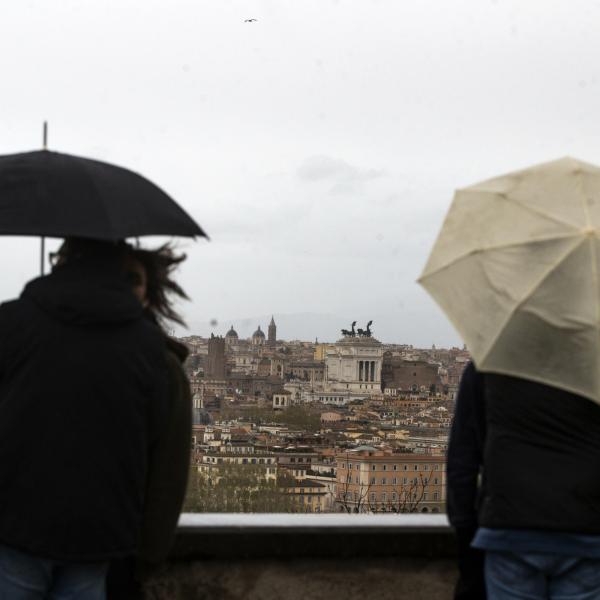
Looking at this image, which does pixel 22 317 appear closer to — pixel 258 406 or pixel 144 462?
pixel 144 462

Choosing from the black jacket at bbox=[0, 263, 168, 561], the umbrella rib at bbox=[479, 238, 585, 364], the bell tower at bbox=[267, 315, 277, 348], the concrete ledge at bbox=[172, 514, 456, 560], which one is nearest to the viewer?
the black jacket at bbox=[0, 263, 168, 561]

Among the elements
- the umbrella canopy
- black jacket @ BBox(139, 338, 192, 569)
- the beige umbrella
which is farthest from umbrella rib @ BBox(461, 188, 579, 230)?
black jacket @ BBox(139, 338, 192, 569)

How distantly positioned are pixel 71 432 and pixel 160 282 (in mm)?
342

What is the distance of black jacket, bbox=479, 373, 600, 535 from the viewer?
1971mm

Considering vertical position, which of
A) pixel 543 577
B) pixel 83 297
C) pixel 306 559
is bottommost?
pixel 306 559

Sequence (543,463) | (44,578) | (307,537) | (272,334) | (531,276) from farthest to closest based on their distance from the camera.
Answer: (272,334)
(307,537)
(531,276)
(543,463)
(44,578)

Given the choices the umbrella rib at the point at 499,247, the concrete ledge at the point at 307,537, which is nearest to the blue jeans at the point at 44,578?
the umbrella rib at the point at 499,247

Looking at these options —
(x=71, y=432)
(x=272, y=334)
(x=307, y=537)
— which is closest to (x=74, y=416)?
(x=71, y=432)

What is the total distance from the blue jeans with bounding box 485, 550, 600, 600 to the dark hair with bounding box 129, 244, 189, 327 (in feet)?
1.99

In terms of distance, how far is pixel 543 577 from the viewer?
1.99 metres

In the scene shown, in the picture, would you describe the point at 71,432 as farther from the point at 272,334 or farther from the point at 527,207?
the point at 272,334

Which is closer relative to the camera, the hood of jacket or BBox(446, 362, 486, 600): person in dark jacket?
A: the hood of jacket

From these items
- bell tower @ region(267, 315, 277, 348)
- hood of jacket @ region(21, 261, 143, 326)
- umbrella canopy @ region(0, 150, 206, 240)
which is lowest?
bell tower @ region(267, 315, 277, 348)

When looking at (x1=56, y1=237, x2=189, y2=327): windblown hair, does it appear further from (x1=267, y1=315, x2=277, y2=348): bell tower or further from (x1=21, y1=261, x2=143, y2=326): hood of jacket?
(x1=267, y1=315, x2=277, y2=348): bell tower
